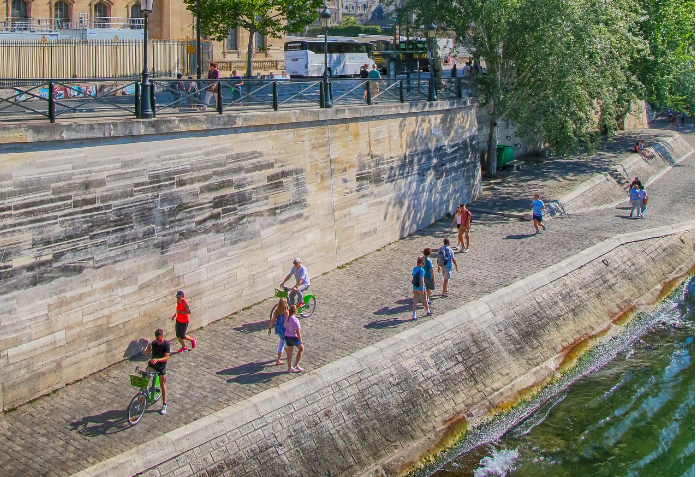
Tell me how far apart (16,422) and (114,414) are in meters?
1.36

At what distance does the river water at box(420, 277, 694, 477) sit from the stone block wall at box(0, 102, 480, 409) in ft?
17.9

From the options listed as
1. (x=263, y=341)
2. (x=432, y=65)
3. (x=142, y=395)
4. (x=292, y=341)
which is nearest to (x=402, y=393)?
(x=292, y=341)

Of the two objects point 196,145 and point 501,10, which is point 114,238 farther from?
point 501,10

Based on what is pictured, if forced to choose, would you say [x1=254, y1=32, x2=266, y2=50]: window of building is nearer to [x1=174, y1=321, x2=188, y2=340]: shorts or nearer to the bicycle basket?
[x1=174, y1=321, x2=188, y2=340]: shorts

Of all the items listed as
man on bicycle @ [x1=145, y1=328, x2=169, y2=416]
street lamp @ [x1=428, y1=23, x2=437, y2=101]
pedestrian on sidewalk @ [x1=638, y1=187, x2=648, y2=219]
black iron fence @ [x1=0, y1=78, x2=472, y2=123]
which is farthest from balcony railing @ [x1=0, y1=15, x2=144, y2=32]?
man on bicycle @ [x1=145, y1=328, x2=169, y2=416]

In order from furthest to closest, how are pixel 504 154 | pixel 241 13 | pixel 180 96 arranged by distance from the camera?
pixel 504 154, pixel 241 13, pixel 180 96

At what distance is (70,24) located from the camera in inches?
1331

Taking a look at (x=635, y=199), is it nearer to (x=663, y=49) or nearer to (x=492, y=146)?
(x=492, y=146)

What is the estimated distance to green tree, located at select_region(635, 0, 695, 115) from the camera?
34.9m

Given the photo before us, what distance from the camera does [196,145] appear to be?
15633 millimetres

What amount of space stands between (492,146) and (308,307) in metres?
14.1

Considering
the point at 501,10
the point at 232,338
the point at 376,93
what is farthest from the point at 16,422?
the point at 501,10

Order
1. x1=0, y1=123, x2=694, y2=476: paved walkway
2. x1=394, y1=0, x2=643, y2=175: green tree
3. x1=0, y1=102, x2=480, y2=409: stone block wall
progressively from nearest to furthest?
1. x1=0, y1=123, x2=694, y2=476: paved walkway
2. x1=0, y1=102, x2=480, y2=409: stone block wall
3. x1=394, y1=0, x2=643, y2=175: green tree

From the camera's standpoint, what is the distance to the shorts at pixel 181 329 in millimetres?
14828
